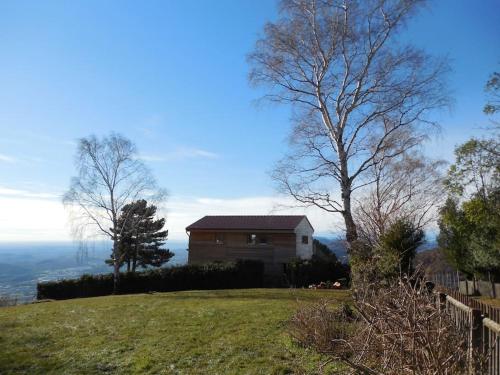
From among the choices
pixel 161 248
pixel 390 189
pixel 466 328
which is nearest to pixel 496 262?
pixel 390 189

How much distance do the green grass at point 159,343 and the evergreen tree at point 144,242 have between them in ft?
72.0

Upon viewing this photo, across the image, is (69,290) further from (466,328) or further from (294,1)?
(466,328)

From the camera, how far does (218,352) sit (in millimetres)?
7777

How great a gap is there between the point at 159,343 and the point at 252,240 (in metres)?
26.3

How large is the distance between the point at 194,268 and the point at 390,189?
44.2 feet

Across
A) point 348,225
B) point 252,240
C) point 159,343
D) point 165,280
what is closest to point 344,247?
point 348,225

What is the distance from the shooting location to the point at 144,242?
44.0 metres

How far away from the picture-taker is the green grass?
7094mm

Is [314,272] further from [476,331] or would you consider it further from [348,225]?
[476,331]

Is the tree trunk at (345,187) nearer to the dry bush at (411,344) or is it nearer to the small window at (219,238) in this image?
the dry bush at (411,344)

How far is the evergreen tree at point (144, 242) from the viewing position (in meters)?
35.1

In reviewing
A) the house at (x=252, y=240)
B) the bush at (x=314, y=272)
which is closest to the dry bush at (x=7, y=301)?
the house at (x=252, y=240)

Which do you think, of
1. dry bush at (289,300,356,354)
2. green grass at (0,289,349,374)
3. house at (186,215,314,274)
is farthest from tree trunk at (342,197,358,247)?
house at (186,215,314,274)

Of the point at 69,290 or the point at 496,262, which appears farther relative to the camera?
the point at 69,290
